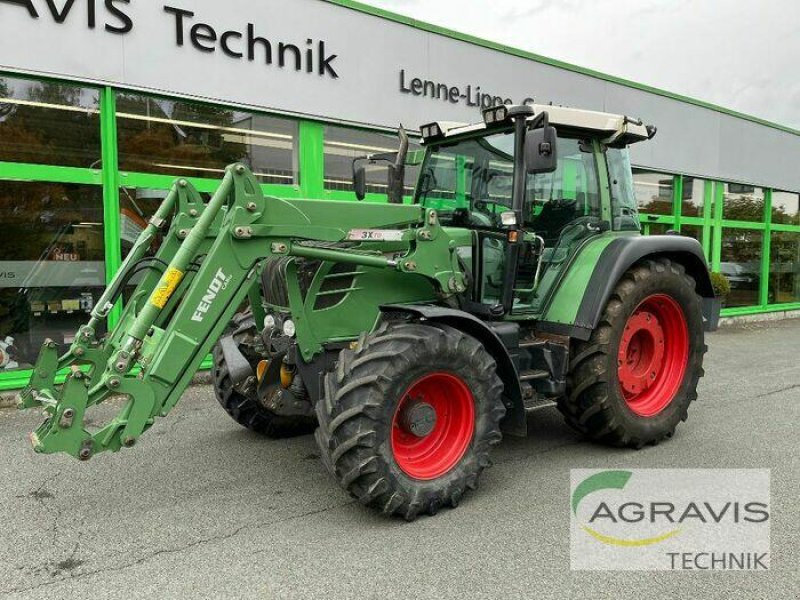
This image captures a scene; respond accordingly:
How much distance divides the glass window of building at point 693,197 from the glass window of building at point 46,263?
1055 cm

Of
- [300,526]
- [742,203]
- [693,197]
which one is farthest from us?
[742,203]

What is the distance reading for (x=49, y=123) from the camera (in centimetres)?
637

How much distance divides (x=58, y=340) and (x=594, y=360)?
551cm

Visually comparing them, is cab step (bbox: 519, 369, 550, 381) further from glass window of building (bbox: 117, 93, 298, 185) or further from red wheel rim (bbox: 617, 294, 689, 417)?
glass window of building (bbox: 117, 93, 298, 185)

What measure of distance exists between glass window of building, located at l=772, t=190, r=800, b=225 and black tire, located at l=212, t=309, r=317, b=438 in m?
13.6

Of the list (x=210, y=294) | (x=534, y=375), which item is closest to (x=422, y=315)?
(x=534, y=375)

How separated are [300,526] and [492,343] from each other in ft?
5.16

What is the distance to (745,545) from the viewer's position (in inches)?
129

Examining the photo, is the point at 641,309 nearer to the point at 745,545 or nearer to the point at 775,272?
the point at 745,545

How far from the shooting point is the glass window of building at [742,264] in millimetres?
13555

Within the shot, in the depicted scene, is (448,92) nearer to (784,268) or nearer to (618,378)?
(618,378)

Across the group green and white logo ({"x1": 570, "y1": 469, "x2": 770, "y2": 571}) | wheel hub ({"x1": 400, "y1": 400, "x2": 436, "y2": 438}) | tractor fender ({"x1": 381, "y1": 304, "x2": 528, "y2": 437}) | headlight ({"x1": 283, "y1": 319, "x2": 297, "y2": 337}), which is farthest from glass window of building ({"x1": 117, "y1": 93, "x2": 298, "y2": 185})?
green and white logo ({"x1": 570, "y1": 469, "x2": 770, "y2": 571})

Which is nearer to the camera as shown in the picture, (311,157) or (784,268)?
(311,157)

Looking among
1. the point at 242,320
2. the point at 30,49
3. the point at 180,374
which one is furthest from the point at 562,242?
the point at 30,49
